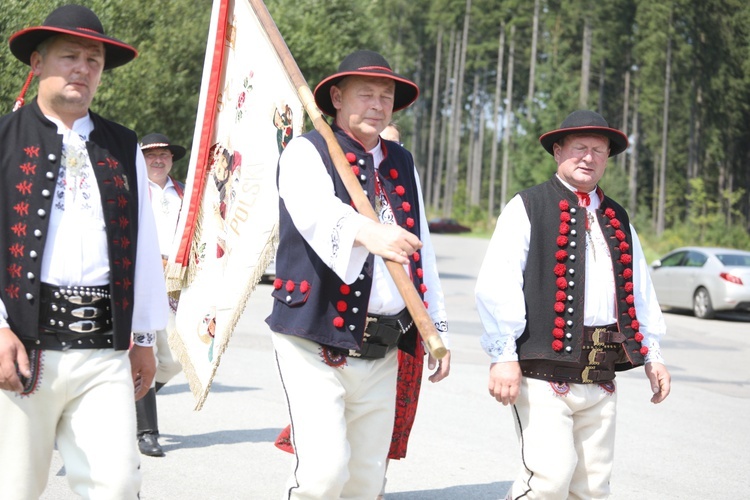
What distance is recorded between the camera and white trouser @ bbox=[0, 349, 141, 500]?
351cm

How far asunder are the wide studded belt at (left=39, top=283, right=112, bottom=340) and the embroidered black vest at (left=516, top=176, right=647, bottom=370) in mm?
2049

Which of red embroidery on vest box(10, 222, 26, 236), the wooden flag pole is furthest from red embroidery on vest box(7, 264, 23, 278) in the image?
the wooden flag pole

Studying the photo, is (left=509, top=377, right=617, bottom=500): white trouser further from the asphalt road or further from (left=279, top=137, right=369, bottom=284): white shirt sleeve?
the asphalt road

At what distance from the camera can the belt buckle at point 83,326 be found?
11.8 feet

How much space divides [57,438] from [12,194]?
90 centimetres

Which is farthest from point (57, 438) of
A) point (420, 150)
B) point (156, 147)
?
point (420, 150)

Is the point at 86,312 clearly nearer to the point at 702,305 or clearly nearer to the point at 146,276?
the point at 146,276

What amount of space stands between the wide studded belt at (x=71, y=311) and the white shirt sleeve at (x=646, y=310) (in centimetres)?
268

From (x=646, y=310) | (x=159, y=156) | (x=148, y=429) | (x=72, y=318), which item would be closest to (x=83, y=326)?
(x=72, y=318)

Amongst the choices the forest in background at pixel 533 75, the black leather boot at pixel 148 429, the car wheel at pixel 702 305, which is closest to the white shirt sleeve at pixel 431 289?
the black leather boot at pixel 148 429

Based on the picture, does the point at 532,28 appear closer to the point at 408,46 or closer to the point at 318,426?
the point at 408,46

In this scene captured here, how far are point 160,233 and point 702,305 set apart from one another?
1506cm

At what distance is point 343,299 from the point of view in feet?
13.8

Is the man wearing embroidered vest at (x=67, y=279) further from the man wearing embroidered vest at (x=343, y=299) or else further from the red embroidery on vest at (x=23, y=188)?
the man wearing embroidered vest at (x=343, y=299)
